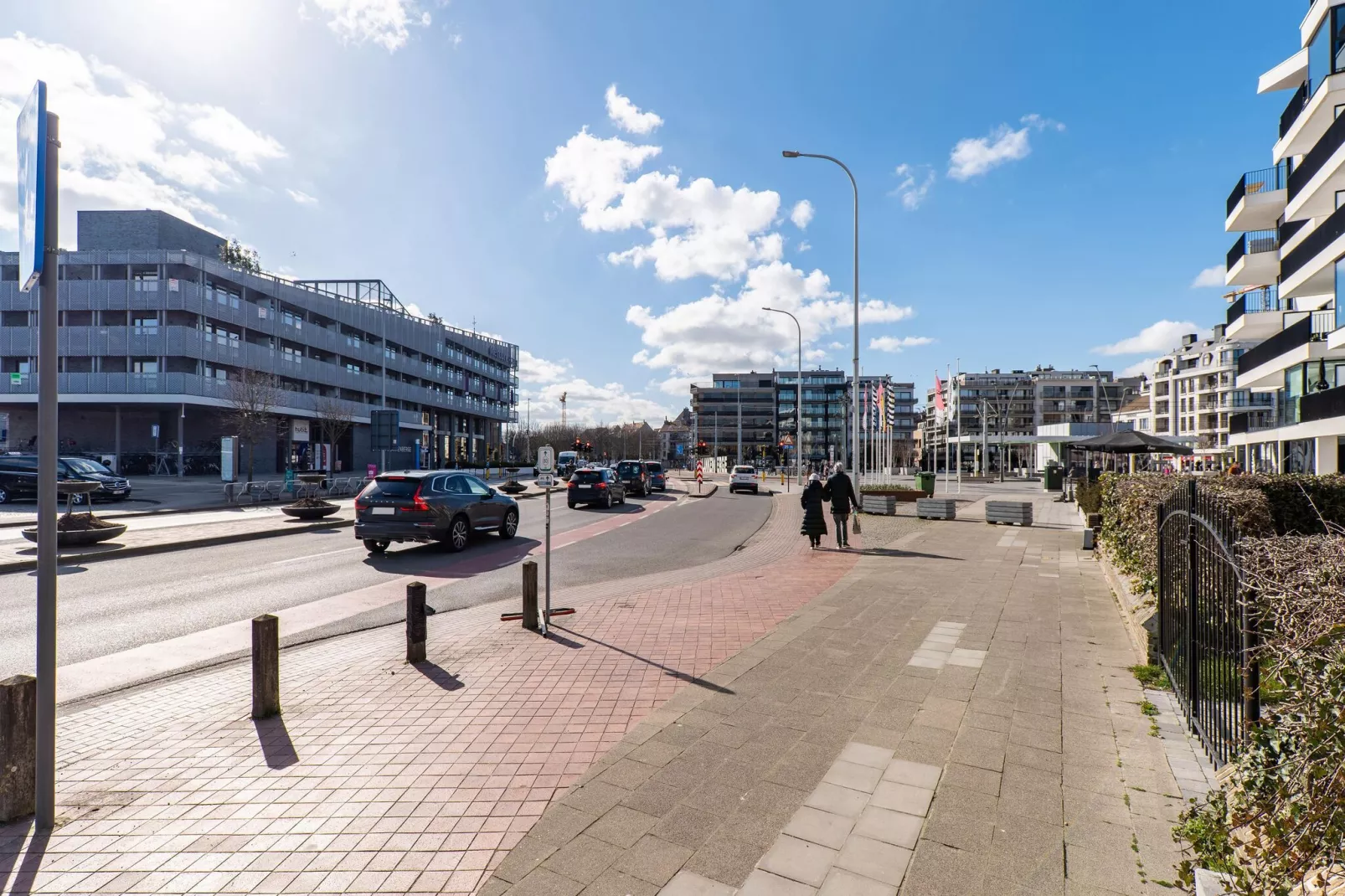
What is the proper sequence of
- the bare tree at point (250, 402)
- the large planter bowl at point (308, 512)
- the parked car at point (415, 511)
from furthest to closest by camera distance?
the bare tree at point (250, 402) < the large planter bowl at point (308, 512) < the parked car at point (415, 511)

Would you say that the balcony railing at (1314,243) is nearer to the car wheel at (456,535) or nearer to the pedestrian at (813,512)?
the pedestrian at (813,512)

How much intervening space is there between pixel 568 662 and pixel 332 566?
7.22m

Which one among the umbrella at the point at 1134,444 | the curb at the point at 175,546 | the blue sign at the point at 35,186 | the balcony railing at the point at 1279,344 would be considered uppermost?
the balcony railing at the point at 1279,344

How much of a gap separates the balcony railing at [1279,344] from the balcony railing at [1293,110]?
23.4 ft

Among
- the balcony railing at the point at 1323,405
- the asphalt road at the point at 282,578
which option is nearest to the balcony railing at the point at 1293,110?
the balcony railing at the point at 1323,405

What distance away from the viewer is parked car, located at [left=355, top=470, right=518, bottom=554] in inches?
483

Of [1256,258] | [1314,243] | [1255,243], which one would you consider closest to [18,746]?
[1314,243]

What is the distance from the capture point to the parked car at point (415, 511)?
483 inches

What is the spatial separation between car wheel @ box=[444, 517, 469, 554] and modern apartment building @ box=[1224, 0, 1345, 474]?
73.6ft

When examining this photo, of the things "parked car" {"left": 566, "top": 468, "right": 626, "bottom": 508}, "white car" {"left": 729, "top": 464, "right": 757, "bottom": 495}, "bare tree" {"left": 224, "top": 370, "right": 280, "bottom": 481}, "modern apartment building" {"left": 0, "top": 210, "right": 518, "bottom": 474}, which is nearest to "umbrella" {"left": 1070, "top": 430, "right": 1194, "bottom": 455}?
"parked car" {"left": 566, "top": 468, "right": 626, "bottom": 508}

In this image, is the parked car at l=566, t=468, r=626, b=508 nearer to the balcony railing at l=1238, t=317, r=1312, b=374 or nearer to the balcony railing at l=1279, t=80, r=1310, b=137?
the balcony railing at l=1238, t=317, r=1312, b=374

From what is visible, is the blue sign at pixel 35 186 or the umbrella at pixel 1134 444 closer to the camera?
the blue sign at pixel 35 186

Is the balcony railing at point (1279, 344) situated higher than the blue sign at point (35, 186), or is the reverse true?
the balcony railing at point (1279, 344)

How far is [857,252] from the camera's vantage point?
72.0 feet
